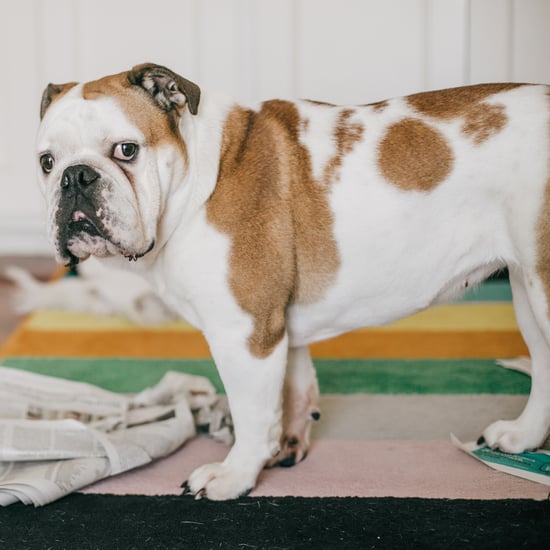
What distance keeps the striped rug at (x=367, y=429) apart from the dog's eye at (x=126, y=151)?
0.64 metres

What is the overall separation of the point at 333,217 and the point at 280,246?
4.4 inches

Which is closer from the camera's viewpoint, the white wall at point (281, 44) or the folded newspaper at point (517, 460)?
the folded newspaper at point (517, 460)

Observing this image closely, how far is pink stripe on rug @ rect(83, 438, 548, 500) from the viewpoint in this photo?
65.2 inches

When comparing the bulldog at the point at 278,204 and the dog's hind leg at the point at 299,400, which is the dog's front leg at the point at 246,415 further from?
the dog's hind leg at the point at 299,400

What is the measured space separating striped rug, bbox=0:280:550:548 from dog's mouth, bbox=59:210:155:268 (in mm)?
478

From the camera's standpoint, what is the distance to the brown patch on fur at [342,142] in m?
1.62

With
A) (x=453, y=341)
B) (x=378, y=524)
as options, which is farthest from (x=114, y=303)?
(x=378, y=524)

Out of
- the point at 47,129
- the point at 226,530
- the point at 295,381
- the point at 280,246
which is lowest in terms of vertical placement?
the point at 226,530

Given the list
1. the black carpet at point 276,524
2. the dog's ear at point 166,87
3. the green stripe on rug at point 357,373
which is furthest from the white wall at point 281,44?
the black carpet at point 276,524

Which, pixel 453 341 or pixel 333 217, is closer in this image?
pixel 333 217

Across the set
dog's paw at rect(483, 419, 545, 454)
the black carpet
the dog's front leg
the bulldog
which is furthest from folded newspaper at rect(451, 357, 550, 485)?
the dog's front leg

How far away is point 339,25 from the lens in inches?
112

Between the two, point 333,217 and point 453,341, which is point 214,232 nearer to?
point 333,217

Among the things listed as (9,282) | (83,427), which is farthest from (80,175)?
(9,282)
